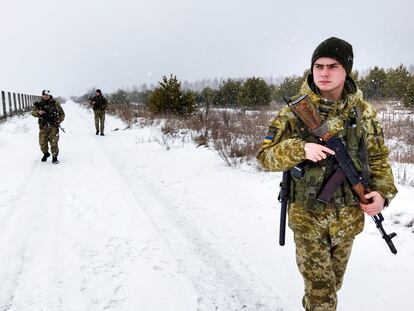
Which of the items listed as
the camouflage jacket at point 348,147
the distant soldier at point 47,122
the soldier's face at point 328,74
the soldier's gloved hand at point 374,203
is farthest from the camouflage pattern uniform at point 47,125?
the soldier's gloved hand at point 374,203

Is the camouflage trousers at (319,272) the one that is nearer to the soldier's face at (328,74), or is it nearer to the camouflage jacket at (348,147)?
the camouflage jacket at (348,147)

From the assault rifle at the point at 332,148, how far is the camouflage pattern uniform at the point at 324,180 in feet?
0.14

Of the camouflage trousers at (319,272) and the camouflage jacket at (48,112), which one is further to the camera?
the camouflage jacket at (48,112)

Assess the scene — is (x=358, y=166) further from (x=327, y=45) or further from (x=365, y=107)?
(x=327, y=45)

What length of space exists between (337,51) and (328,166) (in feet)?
2.09

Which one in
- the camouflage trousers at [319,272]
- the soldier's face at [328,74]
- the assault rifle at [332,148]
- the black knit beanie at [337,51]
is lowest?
the camouflage trousers at [319,272]

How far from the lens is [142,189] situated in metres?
5.74

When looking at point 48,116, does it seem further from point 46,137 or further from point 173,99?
point 173,99

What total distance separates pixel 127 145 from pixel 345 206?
901 centimetres

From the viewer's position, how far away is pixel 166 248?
360cm

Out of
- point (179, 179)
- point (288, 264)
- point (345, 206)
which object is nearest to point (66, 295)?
point (288, 264)

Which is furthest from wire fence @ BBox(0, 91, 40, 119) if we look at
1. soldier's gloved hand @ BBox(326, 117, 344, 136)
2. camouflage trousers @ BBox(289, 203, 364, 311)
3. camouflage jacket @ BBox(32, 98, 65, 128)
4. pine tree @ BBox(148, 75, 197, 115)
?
soldier's gloved hand @ BBox(326, 117, 344, 136)

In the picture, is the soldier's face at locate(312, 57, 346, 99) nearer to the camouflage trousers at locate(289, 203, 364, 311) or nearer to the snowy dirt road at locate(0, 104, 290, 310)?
the camouflage trousers at locate(289, 203, 364, 311)

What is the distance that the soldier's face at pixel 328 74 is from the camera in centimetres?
186
